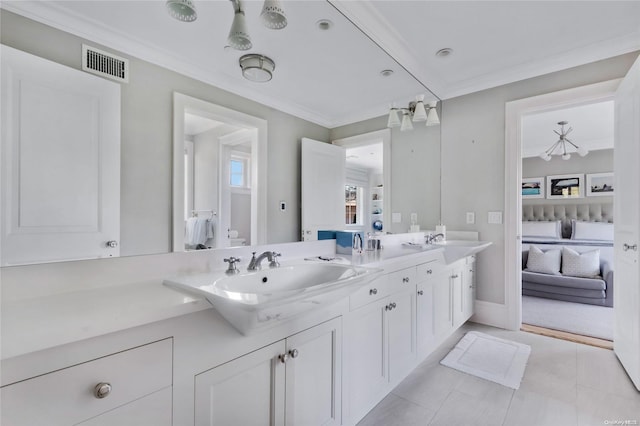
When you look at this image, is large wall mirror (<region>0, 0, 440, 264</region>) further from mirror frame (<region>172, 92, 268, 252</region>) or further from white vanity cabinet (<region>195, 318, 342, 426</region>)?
white vanity cabinet (<region>195, 318, 342, 426</region>)

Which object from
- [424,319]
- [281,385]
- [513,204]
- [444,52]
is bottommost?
[424,319]

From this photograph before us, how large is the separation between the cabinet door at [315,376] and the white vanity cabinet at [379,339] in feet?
0.31

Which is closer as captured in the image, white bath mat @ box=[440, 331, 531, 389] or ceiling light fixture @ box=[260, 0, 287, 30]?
ceiling light fixture @ box=[260, 0, 287, 30]

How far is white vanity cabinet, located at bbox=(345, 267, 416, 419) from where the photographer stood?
4.56ft

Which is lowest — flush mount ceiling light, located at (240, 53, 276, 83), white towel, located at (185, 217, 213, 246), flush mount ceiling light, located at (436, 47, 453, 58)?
white towel, located at (185, 217, 213, 246)

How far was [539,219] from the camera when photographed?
579 cm

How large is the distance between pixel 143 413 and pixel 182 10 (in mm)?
1396

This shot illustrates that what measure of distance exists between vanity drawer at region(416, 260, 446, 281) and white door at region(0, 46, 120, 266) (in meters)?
1.72

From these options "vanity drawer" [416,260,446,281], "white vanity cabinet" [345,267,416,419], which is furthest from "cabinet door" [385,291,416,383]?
"vanity drawer" [416,260,446,281]

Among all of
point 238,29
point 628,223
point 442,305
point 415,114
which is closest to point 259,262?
point 238,29

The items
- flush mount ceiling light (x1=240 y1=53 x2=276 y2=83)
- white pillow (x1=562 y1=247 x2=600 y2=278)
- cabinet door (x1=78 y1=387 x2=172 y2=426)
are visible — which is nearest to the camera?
cabinet door (x1=78 y1=387 x2=172 y2=426)

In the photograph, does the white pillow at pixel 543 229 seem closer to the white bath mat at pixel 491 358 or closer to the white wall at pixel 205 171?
the white bath mat at pixel 491 358

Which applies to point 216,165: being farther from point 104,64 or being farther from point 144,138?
point 104,64

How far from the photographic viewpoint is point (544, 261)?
4.02m
